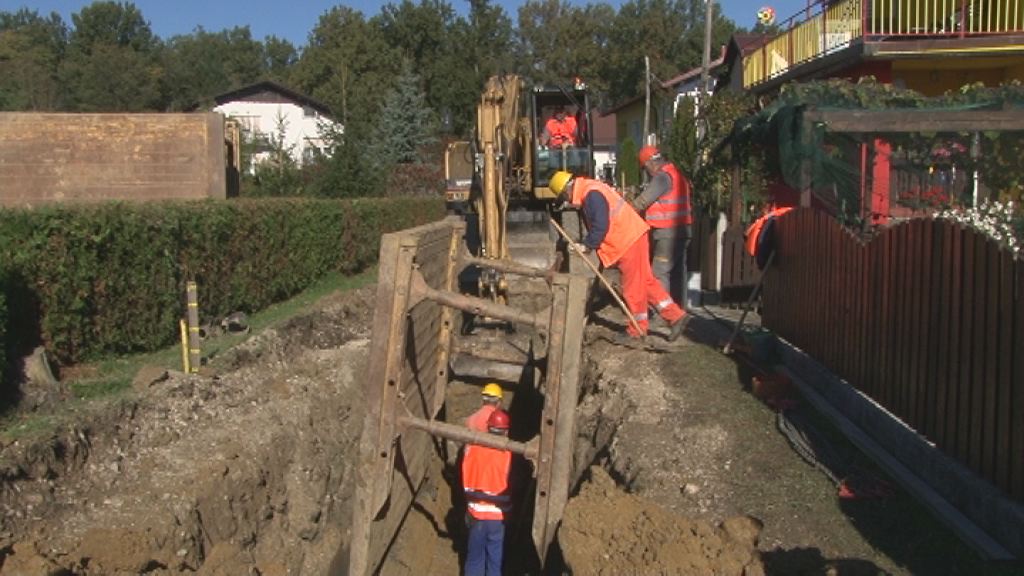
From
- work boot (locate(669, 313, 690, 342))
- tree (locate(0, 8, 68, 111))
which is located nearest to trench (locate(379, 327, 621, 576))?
work boot (locate(669, 313, 690, 342))

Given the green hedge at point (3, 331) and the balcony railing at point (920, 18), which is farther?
the balcony railing at point (920, 18)

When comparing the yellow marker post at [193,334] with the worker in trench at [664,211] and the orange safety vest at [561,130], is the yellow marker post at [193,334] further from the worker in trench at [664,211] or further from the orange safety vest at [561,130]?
the orange safety vest at [561,130]

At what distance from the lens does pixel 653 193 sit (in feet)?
38.5

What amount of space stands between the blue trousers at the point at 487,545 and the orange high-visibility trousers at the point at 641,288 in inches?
142

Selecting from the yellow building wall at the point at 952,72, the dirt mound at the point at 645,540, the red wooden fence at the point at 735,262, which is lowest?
the dirt mound at the point at 645,540

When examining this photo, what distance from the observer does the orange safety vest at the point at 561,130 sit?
18.2m

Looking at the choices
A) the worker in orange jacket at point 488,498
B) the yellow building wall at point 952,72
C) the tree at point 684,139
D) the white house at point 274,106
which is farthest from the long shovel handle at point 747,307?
the white house at point 274,106

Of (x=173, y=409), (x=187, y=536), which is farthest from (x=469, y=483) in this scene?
(x=173, y=409)

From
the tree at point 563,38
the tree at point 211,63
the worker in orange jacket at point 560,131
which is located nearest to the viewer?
the worker in orange jacket at point 560,131

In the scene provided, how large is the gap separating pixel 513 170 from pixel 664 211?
198 inches

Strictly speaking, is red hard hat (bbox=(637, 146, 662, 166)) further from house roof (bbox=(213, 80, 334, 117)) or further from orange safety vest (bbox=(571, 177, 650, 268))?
house roof (bbox=(213, 80, 334, 117))

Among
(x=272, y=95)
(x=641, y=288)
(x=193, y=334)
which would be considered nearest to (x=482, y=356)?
(x=641, y=288)

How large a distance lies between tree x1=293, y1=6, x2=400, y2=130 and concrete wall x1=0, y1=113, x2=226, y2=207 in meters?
33.2

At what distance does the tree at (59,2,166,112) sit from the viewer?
61.1m
